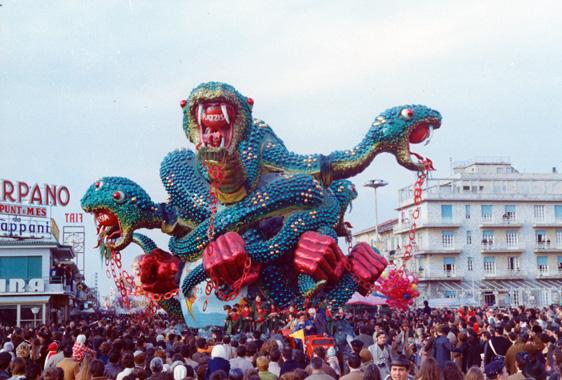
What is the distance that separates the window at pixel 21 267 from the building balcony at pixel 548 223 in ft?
119

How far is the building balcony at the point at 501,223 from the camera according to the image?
56.7m

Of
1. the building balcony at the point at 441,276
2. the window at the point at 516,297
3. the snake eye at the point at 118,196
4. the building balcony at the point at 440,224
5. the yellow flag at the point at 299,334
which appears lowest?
the window at the point at 516,297

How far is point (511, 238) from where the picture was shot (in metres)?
57.3

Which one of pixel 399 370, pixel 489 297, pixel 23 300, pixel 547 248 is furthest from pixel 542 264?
pixel 399 370

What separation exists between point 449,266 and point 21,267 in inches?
1211

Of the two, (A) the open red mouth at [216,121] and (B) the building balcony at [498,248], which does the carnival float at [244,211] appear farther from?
(B) the building balcony at [498,248]

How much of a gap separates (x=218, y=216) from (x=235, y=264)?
187 cm

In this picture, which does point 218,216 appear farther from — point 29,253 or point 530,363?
point 29,253

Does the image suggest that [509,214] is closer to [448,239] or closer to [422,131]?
[448,239]

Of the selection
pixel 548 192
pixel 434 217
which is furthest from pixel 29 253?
pixel 548 192

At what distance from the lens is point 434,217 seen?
56062mm

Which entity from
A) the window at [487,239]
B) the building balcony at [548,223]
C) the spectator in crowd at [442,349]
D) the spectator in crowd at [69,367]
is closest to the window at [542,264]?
the building balcony at [548,223]

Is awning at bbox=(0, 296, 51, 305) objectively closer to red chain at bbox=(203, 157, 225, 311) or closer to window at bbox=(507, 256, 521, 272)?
red chain at bbox=(203, 157, 225, 311)

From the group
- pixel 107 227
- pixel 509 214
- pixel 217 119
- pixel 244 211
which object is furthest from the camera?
pixel 509 214
